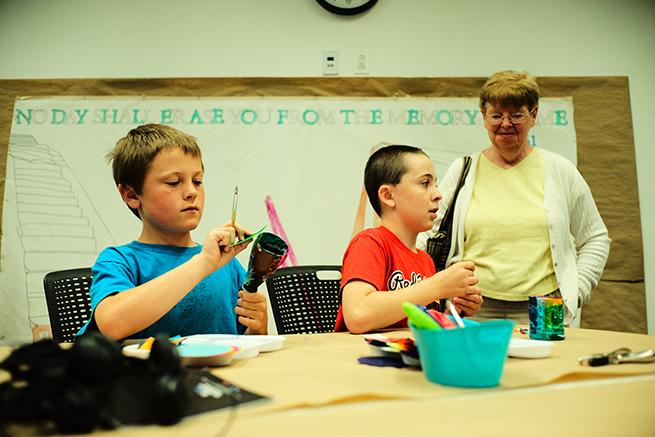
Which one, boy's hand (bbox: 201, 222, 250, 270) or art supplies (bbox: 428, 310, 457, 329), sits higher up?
boy's hand (bbox: 201, 222, 250, 270)

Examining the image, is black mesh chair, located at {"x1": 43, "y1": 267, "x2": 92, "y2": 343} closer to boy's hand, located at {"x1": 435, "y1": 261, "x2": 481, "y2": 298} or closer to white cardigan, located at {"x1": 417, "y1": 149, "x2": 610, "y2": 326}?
boy's hand, located at {"x1": 435, "y1": 261, "x2": 481, "y2": 298}

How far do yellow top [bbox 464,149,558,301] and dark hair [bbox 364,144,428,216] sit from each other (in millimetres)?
360

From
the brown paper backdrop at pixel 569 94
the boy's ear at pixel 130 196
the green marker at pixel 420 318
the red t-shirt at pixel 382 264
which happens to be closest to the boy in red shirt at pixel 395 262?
Answer: the red t-shirt at pixel 382 264

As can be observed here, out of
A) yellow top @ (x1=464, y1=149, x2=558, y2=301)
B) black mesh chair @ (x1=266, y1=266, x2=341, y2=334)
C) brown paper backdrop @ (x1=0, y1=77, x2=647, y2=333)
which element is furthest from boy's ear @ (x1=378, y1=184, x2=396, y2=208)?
brown paper backdrop @ (x1=0, y1=77, x2=647, y2=333)

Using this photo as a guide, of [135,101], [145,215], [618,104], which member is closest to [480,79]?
[618,104]

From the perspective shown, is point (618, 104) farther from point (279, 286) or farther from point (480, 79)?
point (279, 286)

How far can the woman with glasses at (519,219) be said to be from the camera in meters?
1.63

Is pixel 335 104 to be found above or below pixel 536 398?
above

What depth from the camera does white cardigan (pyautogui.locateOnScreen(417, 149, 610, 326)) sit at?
5.38 ft

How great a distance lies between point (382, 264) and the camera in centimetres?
126

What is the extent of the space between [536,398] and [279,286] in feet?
3.14

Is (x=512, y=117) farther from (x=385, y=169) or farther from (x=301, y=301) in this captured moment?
(x=301, y=301)

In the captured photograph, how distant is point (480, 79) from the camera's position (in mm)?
2434

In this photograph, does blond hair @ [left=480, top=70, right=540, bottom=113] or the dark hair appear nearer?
the dark hair
